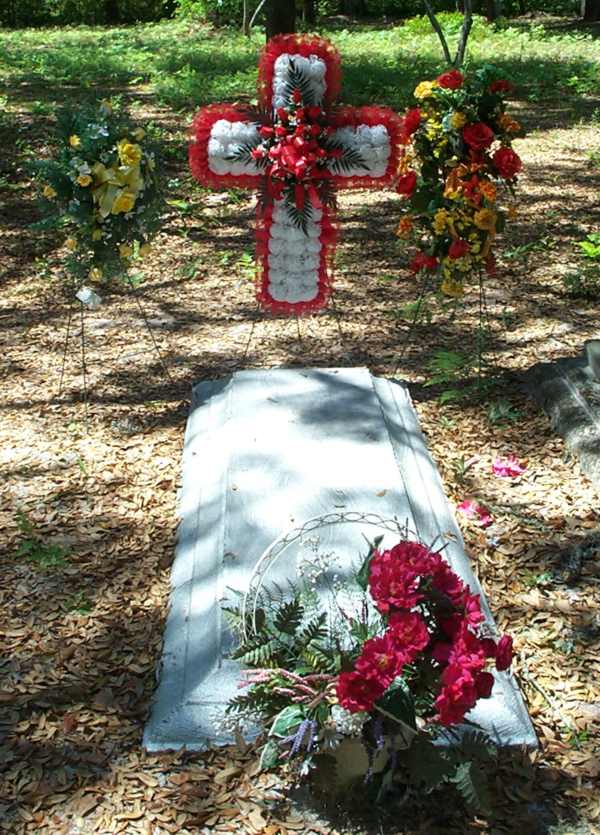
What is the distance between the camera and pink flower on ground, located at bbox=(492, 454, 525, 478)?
4293 mm

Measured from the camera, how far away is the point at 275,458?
12.8 feet

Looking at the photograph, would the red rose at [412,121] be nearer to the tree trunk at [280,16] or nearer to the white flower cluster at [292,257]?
the white flower cluster at [292,257]

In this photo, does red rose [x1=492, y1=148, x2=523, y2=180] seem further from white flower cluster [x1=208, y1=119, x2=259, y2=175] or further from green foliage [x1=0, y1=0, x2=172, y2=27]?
green foliage [x1=0, y1=0, x2=172, y2=27]

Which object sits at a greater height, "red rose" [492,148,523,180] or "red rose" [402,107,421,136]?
"red rose" [402,107,421,136]

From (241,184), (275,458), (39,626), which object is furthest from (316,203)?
(39,626)

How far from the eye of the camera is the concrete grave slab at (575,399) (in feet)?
14.1

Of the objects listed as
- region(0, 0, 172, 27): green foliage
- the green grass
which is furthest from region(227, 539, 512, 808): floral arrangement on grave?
region(0, 0, 172, 27): green foliage

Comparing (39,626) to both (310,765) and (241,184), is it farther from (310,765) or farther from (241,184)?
(241,184)

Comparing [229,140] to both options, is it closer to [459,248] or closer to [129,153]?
[129,153]

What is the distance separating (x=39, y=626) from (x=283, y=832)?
1.28 meters

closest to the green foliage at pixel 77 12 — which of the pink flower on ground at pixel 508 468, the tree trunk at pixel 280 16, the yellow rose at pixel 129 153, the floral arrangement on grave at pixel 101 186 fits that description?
the tree trunk at pixel 280 16

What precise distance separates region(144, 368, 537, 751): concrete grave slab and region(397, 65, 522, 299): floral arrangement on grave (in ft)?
2.59

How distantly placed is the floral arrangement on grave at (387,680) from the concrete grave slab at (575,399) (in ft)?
6.22

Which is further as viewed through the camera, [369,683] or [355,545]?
[355,545]
